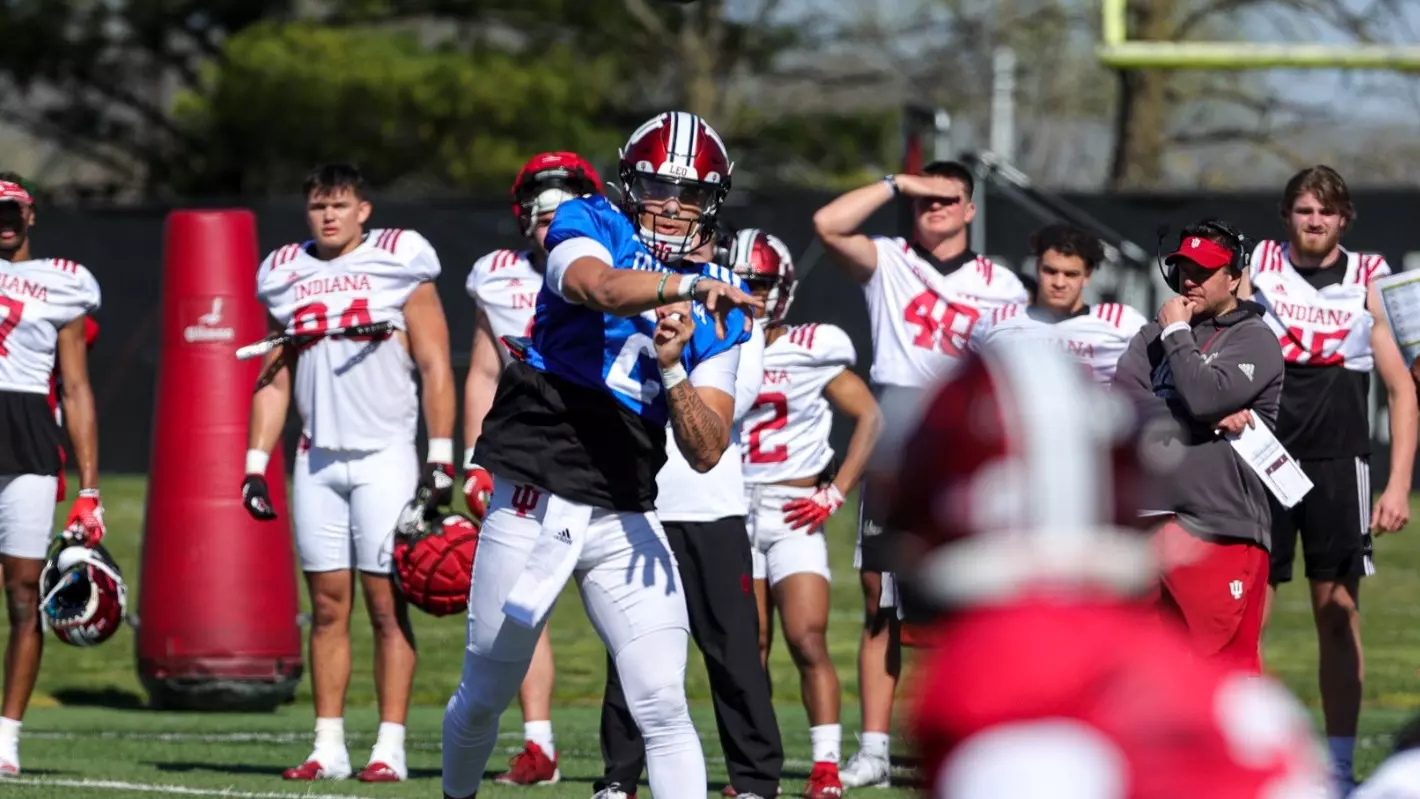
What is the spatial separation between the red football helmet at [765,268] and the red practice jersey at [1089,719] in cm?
510

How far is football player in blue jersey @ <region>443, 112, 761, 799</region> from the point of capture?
4734mm

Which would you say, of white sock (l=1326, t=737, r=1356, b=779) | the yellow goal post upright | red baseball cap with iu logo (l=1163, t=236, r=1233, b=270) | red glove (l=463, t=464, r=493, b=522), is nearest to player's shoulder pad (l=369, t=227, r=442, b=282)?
red glove (l=463, t=464, r=493, b=522)

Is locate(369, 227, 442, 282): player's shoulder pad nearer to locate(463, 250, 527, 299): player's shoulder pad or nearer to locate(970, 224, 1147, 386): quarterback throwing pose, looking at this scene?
locate(463, 250, 527, 299): player's shoulder pad

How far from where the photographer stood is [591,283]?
444 centimetres

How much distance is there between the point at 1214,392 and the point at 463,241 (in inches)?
457

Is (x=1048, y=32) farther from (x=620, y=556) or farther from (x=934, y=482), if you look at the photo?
(x=934, y=482)

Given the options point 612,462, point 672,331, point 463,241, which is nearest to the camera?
point 672,331

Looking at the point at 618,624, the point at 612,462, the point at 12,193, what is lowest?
the point at 618,624

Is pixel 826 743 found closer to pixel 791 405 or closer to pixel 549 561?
pixel 791 405

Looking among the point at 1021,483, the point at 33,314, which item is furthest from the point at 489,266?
the point at 1021,483

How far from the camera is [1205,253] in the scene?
571 centimetres

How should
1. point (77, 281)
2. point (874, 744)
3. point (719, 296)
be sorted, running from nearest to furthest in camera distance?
1. point (719, 296)
2. point (874, 744)
3. point (77, 281)

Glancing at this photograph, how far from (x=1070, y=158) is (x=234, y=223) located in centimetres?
3828

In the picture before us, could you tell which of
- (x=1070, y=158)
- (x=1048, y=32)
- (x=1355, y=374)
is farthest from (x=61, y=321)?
(x=1070, y=158)
